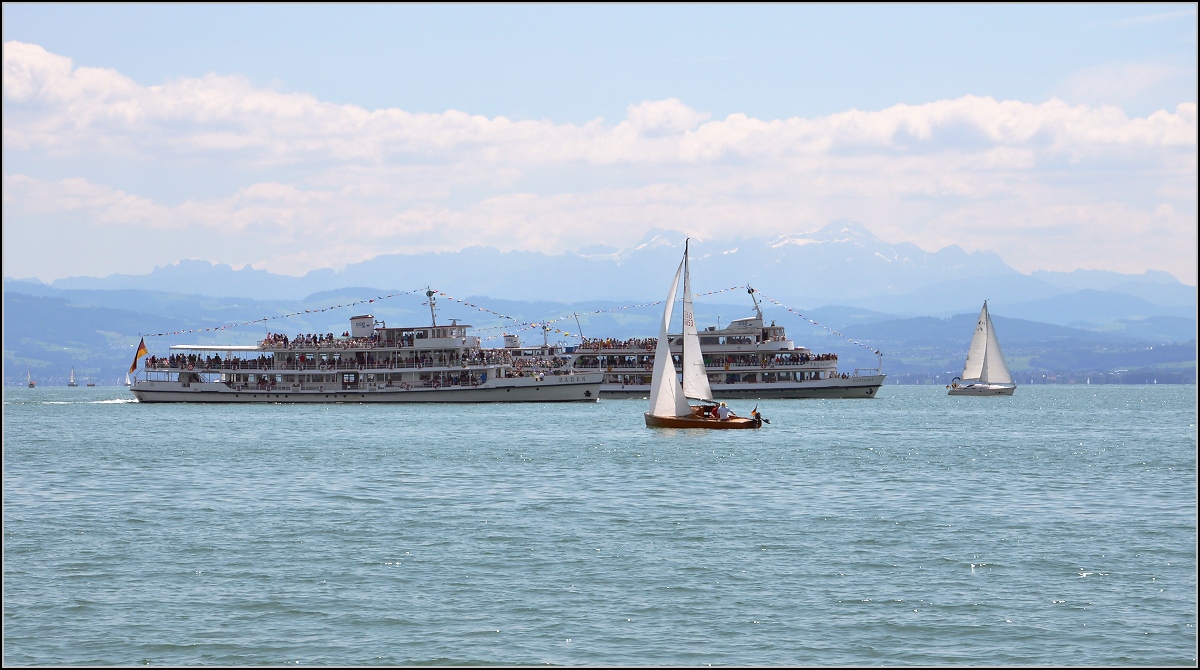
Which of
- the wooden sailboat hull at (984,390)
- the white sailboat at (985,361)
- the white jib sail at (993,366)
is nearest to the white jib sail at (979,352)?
the white sailboat at (985,361)

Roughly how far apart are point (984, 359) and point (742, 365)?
41806 millimetres

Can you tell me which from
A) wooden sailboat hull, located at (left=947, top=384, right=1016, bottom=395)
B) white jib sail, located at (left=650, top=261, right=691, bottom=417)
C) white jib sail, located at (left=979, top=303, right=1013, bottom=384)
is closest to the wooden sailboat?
white jib sail, located at (left=650, top=261, right=691, bottom=417)

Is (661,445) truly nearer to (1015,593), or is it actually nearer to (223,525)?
(223,525)

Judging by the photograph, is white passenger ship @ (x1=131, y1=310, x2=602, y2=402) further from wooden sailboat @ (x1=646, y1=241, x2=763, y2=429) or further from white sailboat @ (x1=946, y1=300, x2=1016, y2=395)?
white sailboat @ (x1=946, y1=300, x2=1016, y2=395)

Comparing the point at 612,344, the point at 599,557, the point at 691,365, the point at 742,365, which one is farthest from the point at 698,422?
the point at 612,344

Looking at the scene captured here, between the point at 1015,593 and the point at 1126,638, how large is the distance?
3851 mm

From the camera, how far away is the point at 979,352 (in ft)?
528

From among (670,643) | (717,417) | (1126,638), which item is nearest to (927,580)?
(1126,638)

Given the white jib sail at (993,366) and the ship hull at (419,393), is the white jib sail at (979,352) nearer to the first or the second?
the white jib sail at (993,366)

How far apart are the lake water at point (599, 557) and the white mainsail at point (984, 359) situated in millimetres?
95665

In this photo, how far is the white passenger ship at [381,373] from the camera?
386 ft

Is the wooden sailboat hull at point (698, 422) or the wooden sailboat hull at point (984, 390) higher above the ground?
the wooden sailboat hull at point (698, 422)

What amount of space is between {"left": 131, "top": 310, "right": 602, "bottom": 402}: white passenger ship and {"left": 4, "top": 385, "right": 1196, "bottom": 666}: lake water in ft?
174

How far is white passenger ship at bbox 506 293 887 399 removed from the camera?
134125mm
